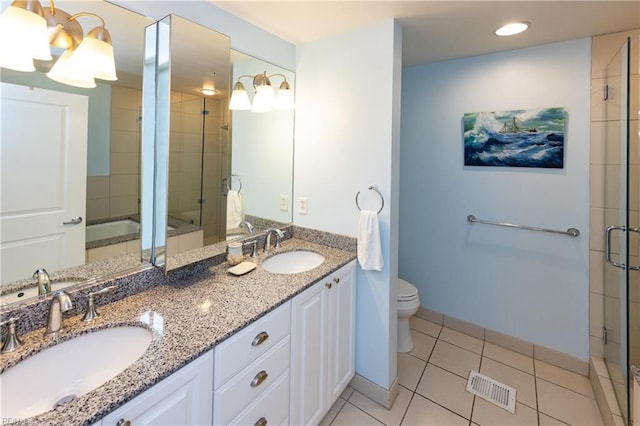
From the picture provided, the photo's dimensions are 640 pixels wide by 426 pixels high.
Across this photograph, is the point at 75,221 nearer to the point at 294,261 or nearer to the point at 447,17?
the point at 294,261

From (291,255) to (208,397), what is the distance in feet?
3.48

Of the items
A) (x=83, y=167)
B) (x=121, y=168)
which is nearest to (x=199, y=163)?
(x=121, y=168)

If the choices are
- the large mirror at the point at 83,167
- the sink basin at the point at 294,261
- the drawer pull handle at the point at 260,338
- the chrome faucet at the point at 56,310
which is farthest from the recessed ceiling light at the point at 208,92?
the drawer pull handle at the point at 260,338

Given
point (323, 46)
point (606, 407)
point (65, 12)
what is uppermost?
point (323, 46)

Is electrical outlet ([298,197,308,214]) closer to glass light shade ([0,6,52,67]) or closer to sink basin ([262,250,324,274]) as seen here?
sink basin ([262,250,324,274])

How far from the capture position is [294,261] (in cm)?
199

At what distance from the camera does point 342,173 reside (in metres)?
1.92

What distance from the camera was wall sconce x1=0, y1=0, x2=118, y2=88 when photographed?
0.95 meters

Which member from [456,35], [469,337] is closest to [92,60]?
[456,35]

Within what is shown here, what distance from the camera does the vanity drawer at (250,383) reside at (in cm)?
104

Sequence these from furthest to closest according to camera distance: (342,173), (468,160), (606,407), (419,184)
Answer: (419,184) → (468,160) → (342,173) → (606,407)

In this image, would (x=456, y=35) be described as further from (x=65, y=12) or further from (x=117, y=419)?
(x=117, y=419)

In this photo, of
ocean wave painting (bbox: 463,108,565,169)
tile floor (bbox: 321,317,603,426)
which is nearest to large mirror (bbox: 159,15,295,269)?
tile floor (bbox: 321,317,603,426)

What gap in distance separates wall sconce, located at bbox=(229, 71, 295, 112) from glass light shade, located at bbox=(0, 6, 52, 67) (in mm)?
894
